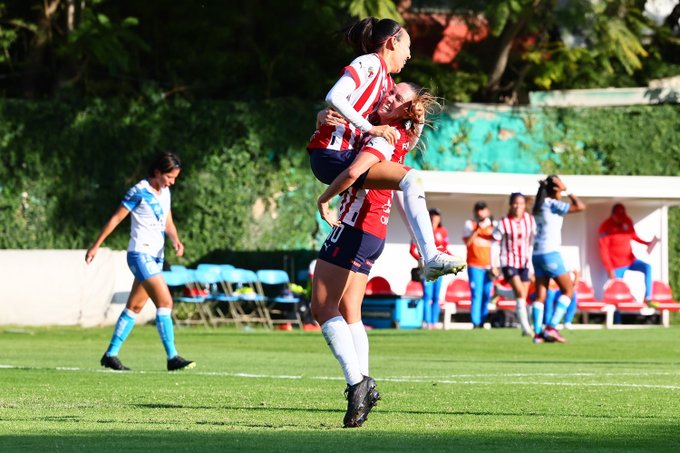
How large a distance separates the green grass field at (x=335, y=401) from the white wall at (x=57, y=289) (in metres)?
7.17

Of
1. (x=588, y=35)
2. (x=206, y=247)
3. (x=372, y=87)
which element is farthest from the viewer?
(x=206, y=247)

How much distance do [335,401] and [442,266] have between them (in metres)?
2.18

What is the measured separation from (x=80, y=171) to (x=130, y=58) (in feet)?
8.40

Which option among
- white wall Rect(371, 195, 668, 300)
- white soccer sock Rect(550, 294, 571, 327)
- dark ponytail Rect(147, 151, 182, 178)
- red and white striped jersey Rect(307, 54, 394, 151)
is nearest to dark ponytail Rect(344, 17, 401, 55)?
red and white striped jersey Rect(307, 54, 394, 151)

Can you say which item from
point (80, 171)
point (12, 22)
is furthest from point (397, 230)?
point (12, 22)

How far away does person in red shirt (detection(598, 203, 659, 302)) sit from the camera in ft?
95.6

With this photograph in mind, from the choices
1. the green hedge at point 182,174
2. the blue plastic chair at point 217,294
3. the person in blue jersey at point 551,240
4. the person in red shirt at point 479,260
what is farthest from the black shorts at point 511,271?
the green hedge at point 182,174

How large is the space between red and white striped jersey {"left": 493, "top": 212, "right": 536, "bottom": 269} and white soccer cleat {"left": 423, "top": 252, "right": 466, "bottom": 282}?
43.8 ft

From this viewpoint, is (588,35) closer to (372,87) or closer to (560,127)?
(560,127)

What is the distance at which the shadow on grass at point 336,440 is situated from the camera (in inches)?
250

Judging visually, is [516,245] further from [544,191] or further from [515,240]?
[544,191]

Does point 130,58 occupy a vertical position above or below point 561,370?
above

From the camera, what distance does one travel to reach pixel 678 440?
6.75 m

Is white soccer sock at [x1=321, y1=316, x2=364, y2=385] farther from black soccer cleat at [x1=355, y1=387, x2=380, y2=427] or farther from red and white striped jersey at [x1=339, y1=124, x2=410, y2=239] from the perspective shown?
red and white striped jersey at [x1=339, y1=124, x2=410, y2=239]
